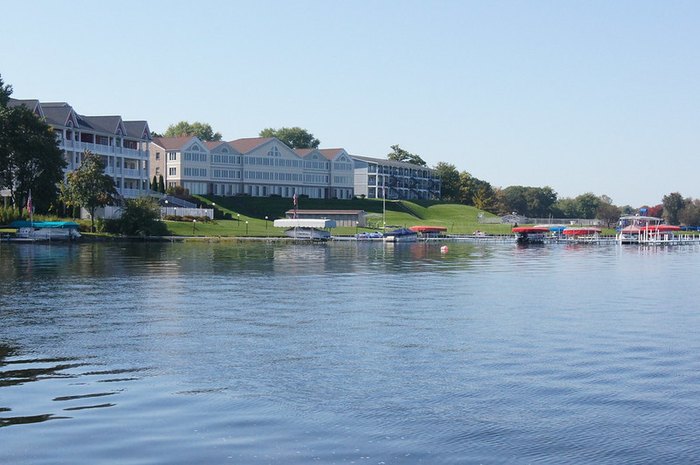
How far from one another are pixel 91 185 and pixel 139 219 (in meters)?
8.04

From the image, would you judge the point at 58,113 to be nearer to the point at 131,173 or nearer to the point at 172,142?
the point at 131,173

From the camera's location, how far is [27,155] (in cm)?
11538

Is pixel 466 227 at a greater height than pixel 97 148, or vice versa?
pixel 97 148

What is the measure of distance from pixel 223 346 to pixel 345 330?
628cm

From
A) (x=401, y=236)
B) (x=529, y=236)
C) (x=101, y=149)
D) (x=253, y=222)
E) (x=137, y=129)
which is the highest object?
(x=137, y=129)

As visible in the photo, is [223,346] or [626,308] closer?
[223,346]

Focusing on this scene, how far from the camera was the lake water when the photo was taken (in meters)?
19.6

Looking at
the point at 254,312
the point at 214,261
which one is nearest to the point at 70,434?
the point at 254,312

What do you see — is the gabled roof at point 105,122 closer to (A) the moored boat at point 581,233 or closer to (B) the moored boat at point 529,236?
(B) the moored boat at point 529,236

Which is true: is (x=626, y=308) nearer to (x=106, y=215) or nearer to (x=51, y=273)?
(x=51, y=273)

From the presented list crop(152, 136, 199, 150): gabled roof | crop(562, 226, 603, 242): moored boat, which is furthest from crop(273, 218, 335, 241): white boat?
crop(562, 226, 603, 242): moored boat

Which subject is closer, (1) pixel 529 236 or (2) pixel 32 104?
(2) pixel 32 104

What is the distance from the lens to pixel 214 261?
81375mm

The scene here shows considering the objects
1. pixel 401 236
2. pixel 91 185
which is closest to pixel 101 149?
pixel 91 185
